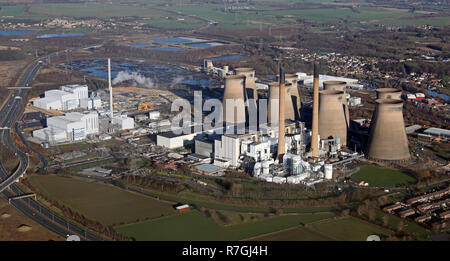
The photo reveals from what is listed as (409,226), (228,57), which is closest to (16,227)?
(409,226)

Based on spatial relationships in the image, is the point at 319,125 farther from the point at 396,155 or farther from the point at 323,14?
the point at 323,14

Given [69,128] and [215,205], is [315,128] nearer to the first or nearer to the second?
[215,205]

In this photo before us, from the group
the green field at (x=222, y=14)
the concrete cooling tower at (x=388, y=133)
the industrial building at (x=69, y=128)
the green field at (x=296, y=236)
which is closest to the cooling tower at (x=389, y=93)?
the concrete cooling tower at (x=388, y=133)

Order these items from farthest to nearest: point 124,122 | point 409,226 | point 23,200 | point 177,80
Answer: point 177,80
point 124,122
point 23,200
point 409,226

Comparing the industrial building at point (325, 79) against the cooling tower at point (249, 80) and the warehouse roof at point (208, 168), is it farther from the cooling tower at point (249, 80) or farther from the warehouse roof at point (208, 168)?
the warehouse roof at point (208, 168)

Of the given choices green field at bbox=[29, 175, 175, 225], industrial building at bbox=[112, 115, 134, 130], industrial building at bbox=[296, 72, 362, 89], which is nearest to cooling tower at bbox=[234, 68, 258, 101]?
industrial building at bbox=[112, 115, 134, 130]

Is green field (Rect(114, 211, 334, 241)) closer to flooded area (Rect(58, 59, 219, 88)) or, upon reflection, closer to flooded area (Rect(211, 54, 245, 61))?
flooded area (Rect(58, 59, 219, 88))
